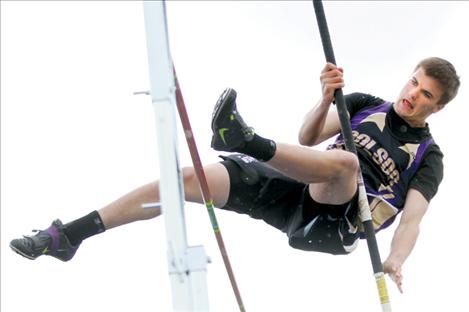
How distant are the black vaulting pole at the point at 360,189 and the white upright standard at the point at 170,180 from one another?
5.06 feet

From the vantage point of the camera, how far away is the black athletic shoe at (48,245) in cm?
392

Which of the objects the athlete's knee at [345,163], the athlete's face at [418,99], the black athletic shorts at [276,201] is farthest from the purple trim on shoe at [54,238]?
the athlete's face at [418,99]

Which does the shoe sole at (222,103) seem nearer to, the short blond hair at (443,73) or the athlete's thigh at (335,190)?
the athlete's thigh at (335,190)

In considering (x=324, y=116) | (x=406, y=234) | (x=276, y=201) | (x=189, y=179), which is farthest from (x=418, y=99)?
(x=189, y=179)

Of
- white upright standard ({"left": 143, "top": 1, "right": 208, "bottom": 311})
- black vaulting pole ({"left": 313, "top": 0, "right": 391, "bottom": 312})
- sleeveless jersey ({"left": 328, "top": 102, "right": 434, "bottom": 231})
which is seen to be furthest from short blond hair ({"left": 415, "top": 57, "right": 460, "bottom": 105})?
white upright standard ({"left": 143, "top": 1, "right": 208, "bottom": 311})

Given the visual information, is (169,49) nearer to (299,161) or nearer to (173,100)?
(173,100)

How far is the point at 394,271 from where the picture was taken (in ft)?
13.7

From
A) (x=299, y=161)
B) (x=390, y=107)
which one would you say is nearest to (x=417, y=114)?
(x=390, y=107)

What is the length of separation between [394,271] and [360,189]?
452 millimetres

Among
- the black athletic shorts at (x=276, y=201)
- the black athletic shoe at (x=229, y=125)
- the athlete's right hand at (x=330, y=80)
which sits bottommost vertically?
the black athletic shorts at (x=276, y=201)

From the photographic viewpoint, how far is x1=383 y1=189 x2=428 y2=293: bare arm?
13.8ft

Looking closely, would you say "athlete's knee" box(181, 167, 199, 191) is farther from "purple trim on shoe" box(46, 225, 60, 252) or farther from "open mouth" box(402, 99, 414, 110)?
"open mouth" box(402, 99, 414, 110)

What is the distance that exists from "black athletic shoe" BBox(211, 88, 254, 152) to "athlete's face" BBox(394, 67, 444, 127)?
52.6 inches

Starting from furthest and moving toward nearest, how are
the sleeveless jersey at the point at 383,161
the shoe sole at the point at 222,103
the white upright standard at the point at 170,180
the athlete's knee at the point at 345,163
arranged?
the sleeveless jersey at the point at 383,161, the athlete's knee at the point at 345,163, the shoe sole at the point at 222,103, the white upright standard at the point at 170,180
